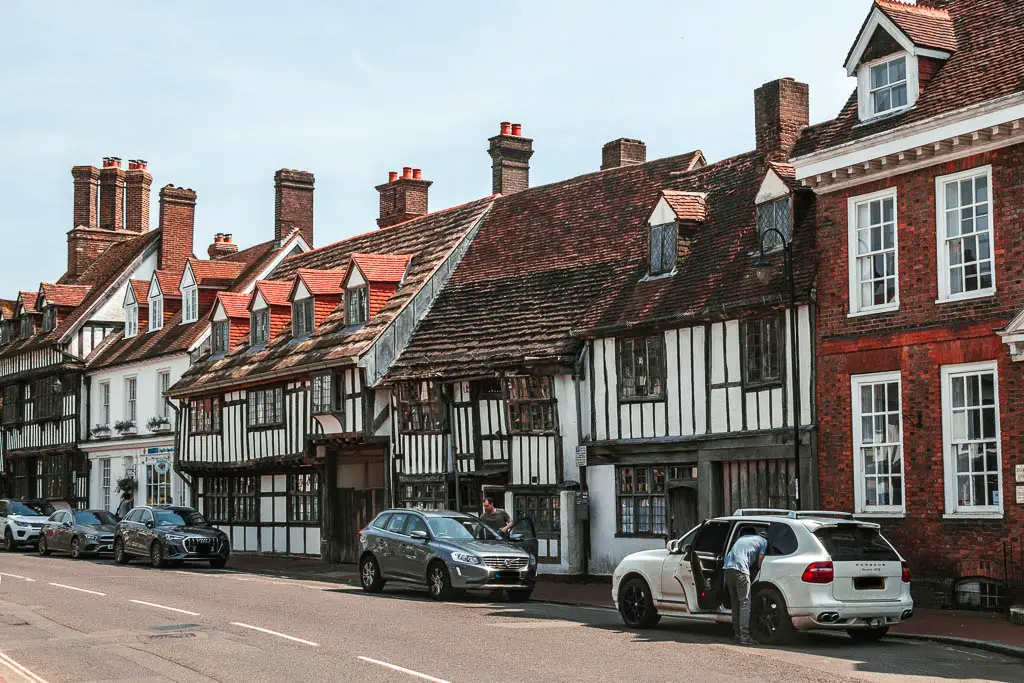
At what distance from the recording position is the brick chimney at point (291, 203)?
46344mm

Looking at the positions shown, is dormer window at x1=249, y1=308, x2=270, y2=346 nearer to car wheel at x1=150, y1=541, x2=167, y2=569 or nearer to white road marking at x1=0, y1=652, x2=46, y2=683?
car wheel at x1=150, y1=541, x2=167, y2=569

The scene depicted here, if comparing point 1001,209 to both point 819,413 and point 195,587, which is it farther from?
point 195,587

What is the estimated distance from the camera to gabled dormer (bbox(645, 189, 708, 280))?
2631cm

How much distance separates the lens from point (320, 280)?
36281mm

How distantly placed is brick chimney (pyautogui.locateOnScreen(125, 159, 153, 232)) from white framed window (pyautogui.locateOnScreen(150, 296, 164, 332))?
33.4 feet

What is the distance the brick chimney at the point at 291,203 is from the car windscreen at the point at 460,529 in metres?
24.8

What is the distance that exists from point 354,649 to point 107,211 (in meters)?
45.4

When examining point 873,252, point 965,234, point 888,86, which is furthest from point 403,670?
point 888,86

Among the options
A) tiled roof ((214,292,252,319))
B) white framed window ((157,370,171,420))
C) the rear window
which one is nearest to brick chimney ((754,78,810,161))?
the rear window

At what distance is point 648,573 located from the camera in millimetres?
17016

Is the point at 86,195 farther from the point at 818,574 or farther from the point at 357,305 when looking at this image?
the point at 818,574

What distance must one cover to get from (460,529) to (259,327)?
17608 millimetres

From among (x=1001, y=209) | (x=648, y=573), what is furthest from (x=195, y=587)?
(x=1001, y=209)

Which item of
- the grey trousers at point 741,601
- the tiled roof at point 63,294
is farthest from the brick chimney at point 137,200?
the grey trousers at point 741,601
